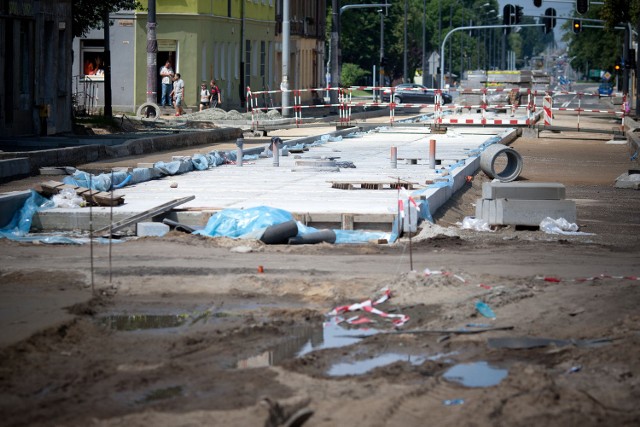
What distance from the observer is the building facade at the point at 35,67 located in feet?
103

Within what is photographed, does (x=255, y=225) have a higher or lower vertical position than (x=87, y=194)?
lower

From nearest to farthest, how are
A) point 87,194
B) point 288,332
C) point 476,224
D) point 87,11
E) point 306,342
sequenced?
point 306,342
point 288,332
point 476,224
point 87,194
point 87,11

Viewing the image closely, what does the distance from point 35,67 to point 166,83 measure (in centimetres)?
2212

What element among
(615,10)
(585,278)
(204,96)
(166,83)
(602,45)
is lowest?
(585,278)

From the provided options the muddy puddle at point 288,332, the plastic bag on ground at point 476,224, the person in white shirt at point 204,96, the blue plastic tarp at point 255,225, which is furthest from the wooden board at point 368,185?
the person in white shirt at point 204,96

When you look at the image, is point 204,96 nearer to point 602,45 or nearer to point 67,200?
point 67,200

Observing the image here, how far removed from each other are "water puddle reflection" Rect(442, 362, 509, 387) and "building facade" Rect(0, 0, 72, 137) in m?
23.8

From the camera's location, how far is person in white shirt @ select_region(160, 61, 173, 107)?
53625 millimetres

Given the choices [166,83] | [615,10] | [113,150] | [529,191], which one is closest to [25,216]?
[529,191]

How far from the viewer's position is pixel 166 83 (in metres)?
55.0

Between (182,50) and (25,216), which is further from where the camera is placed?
(182,50)

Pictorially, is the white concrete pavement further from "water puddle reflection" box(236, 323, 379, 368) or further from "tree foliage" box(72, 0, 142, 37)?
"tree foliage" box(72, 0, 142, 37)

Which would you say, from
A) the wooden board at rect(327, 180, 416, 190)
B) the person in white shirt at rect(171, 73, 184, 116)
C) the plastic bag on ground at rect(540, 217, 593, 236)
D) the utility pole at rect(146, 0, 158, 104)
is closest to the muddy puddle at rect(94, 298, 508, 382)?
the plastic bag on ground at rect(540, 217, 593, 236)

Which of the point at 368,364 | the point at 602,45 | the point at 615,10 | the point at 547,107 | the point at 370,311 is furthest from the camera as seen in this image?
the point at 602,45
